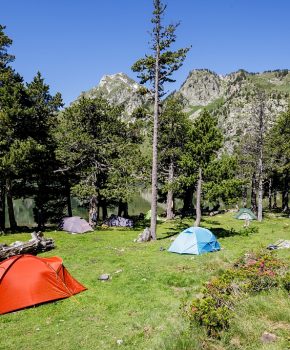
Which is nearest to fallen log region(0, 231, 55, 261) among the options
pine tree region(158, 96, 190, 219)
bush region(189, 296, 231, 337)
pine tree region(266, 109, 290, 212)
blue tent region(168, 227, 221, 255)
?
blue tent region(168, 227, 221, 255)

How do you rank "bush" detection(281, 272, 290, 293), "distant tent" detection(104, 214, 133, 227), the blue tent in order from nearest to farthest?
"bush" detection(281, 272, 290, 293) < the blue tent < "distant tent" detection(104, 214, 133, 227)

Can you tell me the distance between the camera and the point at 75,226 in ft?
116

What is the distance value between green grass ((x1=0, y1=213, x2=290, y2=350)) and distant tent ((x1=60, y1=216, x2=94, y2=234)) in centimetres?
1107

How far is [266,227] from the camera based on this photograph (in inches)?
1540

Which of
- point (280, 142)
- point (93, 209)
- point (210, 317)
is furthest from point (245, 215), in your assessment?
point (210, 317)

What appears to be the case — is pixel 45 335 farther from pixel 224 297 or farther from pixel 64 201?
pixel 64 201

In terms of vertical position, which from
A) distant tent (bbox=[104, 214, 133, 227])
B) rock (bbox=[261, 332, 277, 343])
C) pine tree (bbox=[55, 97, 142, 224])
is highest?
pine tree (bbox=[55, 97, 142, 224])

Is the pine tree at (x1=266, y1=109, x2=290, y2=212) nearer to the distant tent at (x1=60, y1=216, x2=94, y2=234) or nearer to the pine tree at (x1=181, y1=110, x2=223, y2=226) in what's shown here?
the pine tree at (x1=181, y1=110, x2=223, y2=226)

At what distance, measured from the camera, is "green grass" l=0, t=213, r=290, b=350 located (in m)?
10.4

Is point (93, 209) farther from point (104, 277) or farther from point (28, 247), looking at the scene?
point (104, 277)

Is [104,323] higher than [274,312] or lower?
lower

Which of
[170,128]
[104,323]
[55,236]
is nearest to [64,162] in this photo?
[55,236]

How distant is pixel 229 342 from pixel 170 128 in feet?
121

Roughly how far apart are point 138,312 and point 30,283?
15.8 feet
